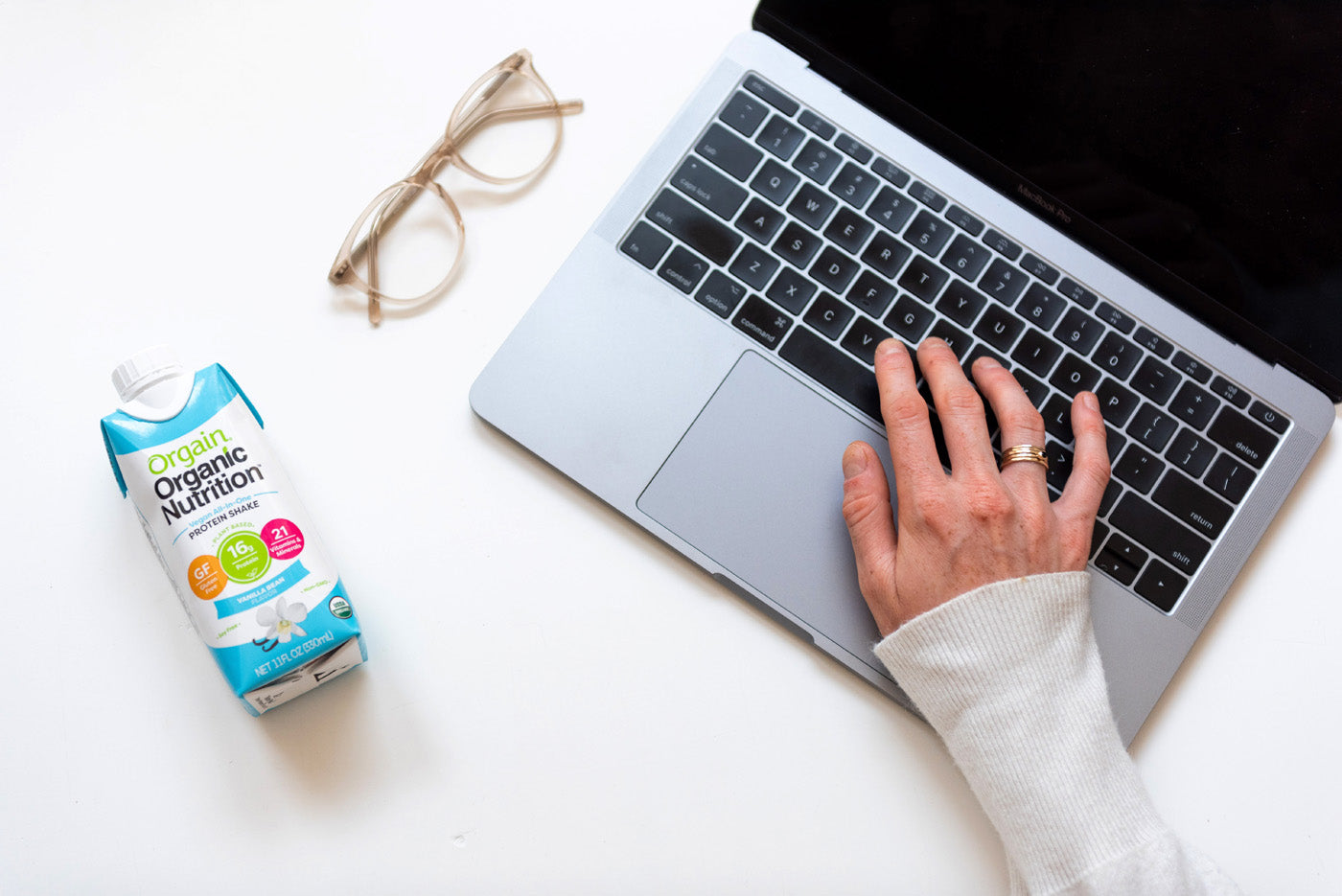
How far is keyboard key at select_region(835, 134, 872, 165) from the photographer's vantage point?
0.69 meters

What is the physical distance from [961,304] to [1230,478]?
0.77ft

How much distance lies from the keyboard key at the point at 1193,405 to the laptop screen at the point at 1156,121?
2.2 inches

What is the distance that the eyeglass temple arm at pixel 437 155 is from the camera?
71 cm

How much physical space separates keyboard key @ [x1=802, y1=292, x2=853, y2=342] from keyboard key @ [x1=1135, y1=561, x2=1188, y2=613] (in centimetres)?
28

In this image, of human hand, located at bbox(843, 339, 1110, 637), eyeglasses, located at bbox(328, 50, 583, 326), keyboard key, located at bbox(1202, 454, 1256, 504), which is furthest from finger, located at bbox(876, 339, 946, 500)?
eyeglasses, located at bbox(328, 50, 583, 326)

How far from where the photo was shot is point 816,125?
2.28 ft

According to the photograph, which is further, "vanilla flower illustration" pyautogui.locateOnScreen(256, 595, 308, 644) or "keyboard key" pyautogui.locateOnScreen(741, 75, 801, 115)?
"keyboard key" pyautogui.locateOnScreen(741, 75, 801, 115)

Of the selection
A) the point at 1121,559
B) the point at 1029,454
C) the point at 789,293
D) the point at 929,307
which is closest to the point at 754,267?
the point at 789,293

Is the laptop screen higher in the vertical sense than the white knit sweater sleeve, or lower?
higher

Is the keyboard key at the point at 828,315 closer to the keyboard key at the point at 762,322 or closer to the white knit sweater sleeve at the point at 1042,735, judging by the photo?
the keyboard key at the point at 762,322

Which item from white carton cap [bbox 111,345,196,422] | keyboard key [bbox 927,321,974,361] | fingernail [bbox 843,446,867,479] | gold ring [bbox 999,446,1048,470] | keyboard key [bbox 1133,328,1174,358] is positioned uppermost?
keyboard key [bbox 1133,328,1174,358]

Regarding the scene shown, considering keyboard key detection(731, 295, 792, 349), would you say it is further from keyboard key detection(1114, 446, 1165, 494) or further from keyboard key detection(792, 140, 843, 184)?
keyboard key detection(1114, 446, 1165, 494)

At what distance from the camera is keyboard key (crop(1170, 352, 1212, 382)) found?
679mm

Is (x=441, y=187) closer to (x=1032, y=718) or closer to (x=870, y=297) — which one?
(x=870, y=297)
